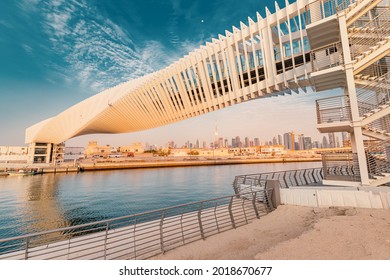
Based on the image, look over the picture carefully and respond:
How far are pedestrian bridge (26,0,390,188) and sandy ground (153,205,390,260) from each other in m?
4.28

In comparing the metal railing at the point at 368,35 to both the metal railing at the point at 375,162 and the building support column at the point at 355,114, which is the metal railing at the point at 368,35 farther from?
the metal railing at the point at 375,162

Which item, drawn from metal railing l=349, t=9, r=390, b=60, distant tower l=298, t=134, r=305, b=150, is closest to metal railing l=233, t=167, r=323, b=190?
metal railing l=349, t=9, r=390, b=60

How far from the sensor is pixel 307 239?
4754mm

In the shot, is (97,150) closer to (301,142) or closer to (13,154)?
(13,154)

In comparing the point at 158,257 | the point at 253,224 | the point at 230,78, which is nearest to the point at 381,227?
the point at 253,224

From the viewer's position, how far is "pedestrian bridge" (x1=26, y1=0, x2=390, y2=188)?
29.4 feet

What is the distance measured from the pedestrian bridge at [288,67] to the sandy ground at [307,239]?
4282 mm

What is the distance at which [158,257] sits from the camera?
4672 millimetres

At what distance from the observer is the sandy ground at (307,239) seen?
4117 mm

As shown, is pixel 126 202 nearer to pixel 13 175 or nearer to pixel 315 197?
pixel 315 197

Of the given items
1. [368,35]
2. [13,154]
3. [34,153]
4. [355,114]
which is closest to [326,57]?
Answer: [368,35]

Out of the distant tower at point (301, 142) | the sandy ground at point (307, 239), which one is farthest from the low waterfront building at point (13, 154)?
the distant tower at point (301, 142)

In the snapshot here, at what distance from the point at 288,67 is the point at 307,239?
42.9ft

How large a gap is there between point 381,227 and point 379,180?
181 inches
